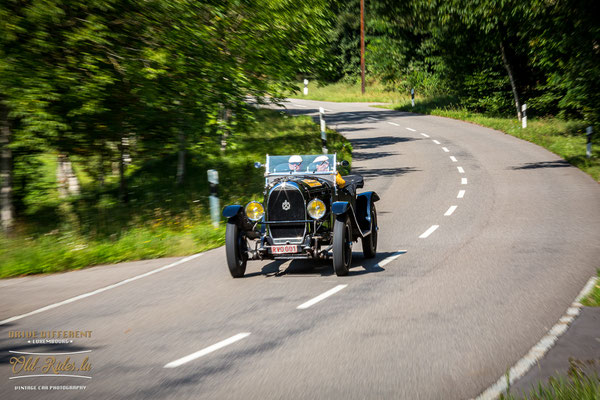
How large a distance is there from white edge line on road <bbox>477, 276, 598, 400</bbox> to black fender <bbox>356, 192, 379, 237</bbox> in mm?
3287

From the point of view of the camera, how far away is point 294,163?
8992 millimetres

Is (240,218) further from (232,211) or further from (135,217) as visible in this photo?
(135,217)

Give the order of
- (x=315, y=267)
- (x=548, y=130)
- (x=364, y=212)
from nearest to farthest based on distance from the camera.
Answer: (x=315, y=267) → (x=364, y=212) → (x=548, y=130)

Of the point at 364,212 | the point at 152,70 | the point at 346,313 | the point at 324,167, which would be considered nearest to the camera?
the point at 346,313

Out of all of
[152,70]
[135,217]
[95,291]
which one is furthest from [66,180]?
[95,291]

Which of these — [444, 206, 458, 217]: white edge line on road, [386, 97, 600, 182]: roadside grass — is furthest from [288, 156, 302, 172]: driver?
[386, 97, 600, 182]: roadside grass

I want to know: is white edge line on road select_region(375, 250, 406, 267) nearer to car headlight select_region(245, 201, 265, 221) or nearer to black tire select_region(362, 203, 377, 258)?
black tire select_region(362, 203, 377, 258)

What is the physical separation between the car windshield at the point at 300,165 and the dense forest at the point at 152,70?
321 cm

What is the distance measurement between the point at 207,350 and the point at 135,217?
798cm

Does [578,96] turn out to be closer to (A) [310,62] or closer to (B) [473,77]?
(A) [310,62]

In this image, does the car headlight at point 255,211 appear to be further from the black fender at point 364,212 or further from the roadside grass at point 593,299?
the roadside grass at point 593,299

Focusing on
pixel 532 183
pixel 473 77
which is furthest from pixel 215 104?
pixel 473 77

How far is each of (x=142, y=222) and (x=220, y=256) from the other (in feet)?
11.0

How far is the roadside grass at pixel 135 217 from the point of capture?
10031mm
